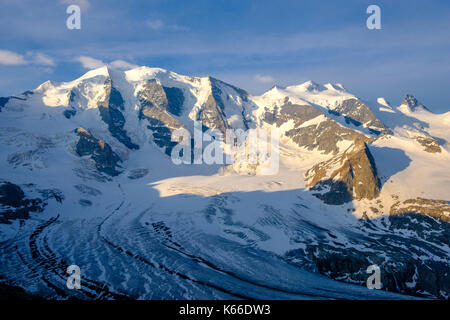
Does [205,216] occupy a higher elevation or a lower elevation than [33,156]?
lower

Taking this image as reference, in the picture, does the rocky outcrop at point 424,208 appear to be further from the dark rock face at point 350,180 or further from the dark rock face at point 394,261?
the dark rock face at point 350,180

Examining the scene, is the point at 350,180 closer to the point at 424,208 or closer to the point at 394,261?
the point at 424,208

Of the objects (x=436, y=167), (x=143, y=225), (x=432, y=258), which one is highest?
(x=436, y=167)

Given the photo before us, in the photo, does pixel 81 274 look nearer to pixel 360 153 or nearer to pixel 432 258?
pixel 432 258

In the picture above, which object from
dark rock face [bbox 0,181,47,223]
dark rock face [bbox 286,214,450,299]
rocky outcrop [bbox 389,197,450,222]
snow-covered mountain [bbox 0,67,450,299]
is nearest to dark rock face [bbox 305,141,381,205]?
snow-covered mountain [bbox 0,67,450,299]

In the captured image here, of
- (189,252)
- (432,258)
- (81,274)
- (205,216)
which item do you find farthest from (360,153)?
(81,274)

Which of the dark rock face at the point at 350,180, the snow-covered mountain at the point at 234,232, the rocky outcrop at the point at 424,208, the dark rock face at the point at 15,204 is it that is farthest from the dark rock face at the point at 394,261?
the dark rock face at the point at 15,204
